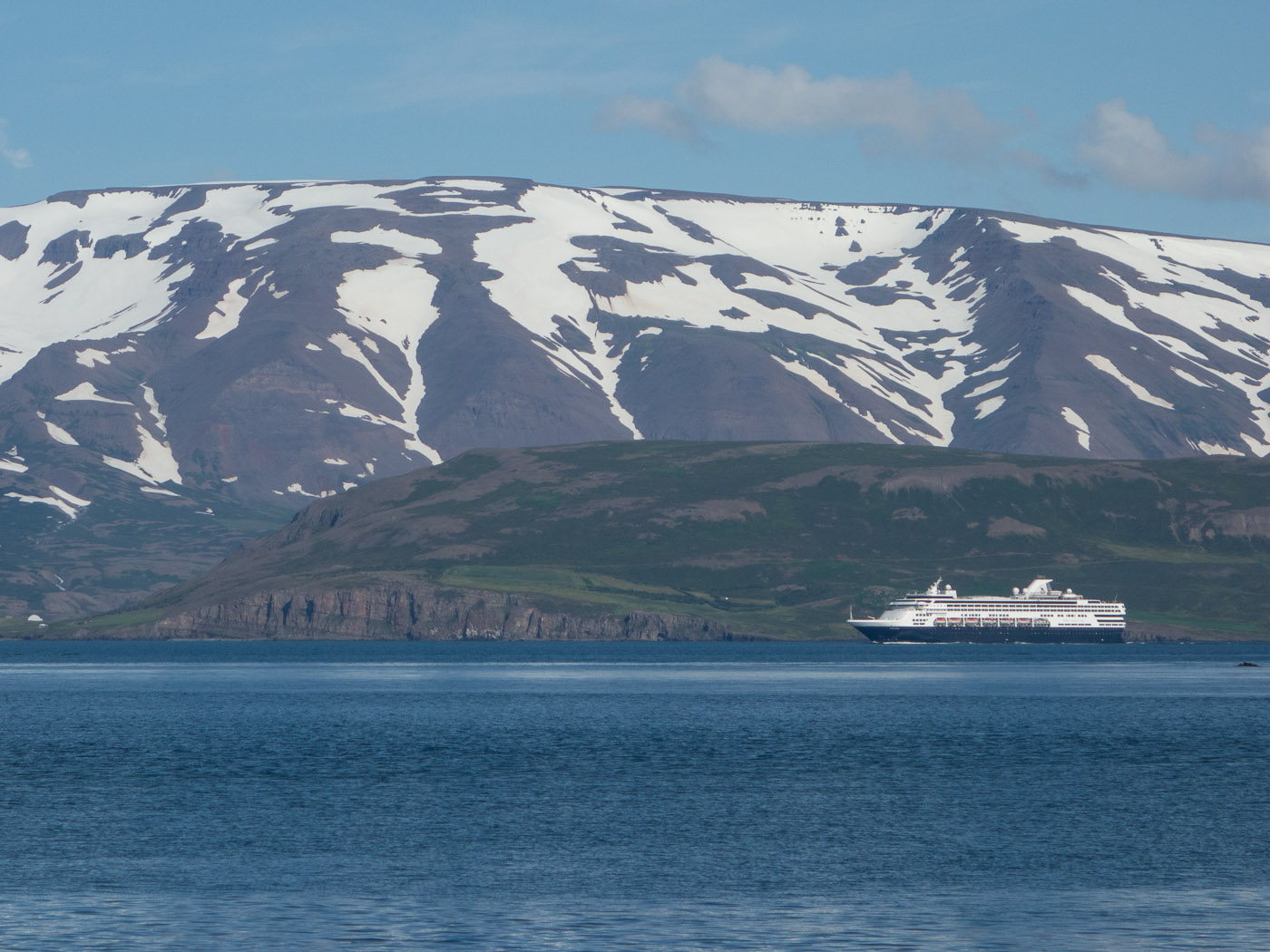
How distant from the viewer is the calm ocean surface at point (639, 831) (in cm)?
5141

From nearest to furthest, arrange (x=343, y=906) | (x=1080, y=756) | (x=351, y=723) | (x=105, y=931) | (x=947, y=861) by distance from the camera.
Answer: (x=105, y=931) < (x=343, y=906) < (x=947, y=861) < (x=1080, y=756) < (x=351, y=723)

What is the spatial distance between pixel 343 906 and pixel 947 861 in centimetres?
2191

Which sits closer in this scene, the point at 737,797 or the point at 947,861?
the point at 947,861

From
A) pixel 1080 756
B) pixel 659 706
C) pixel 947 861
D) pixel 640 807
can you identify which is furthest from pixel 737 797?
pixel 659 706

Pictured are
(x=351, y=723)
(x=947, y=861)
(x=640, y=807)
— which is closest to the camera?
(x=947, y=861)

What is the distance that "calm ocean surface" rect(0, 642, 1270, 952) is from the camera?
169 ft

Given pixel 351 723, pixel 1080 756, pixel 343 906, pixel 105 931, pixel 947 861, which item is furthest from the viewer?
pixel 351 723

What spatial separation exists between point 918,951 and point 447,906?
1497 centimetres

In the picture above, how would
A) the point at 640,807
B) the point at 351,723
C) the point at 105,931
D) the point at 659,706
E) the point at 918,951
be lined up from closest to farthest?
the point at 918,951
the point at 105,931
the point at 640,807
the point at 351,723
the point at 659,706

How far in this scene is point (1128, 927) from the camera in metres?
50.8

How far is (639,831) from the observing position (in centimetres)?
7169

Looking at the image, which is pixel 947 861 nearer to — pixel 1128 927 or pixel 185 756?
pixel 1128 927

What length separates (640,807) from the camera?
79375mm

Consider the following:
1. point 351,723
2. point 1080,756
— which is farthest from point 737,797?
point 351,723
